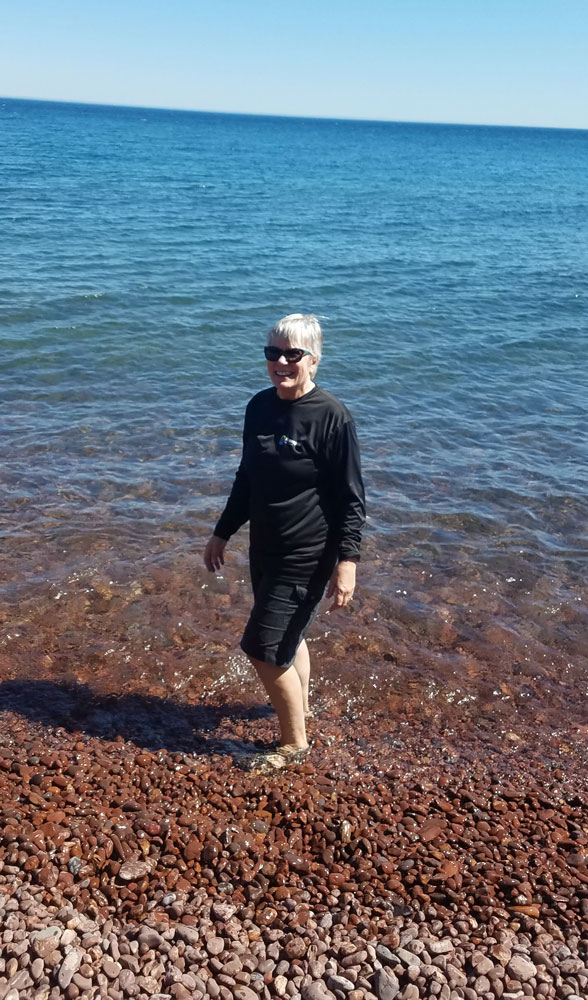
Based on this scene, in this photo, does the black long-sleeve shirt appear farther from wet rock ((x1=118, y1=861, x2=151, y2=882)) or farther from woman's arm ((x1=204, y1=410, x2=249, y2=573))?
wet rock ((x1=118, y1=861, x2=151, y2=882))

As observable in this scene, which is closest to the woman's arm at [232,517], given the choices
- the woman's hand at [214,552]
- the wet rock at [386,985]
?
the woman's hand at [214,552]

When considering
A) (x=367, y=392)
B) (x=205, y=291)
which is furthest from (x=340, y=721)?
(x=205, y=291)

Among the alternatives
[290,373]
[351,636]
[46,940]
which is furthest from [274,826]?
[351,636]

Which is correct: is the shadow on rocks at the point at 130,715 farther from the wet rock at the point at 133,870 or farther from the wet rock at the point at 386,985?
the wet rock at the point at 386,985

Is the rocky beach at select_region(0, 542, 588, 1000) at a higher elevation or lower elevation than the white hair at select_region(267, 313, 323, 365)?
lower

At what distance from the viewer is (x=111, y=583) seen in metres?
7.16

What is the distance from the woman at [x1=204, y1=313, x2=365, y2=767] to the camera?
4176mm

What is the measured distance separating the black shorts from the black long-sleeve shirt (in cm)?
12

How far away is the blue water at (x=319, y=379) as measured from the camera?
8.11 metres

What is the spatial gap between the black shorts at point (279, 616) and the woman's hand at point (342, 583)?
0.48ft

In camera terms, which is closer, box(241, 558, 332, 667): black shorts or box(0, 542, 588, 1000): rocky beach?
box(0, 542, 588, 1000): rocky beach

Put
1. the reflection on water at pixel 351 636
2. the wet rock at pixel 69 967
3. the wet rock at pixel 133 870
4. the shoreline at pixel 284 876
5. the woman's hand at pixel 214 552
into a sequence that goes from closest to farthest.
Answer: the wet rock at pixel 69 967
the shoreline at pixel 284 876
the wet rock at pixel 133 870
the woman's hand at pixel 214 552
the reflection on water at pixel 351 636

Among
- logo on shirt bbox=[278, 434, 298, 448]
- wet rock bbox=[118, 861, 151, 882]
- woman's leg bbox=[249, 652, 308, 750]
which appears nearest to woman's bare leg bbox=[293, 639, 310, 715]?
woman's leg bbox=[249, 652, 308, 750]

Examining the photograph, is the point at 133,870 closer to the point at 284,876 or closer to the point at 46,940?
the point at 46,940
